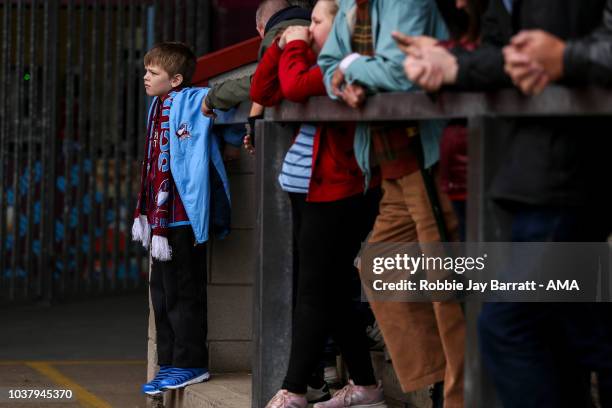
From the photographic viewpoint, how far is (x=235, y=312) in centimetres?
610

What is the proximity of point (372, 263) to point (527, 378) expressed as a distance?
1009mm

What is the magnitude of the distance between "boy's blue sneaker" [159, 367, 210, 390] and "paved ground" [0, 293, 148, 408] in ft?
1.82

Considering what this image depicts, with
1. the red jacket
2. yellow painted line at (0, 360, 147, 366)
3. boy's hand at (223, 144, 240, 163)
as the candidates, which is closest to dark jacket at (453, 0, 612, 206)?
the red jacket

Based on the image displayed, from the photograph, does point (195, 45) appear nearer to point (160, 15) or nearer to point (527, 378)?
point (160, 15)

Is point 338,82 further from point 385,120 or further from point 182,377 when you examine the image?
point 182,377

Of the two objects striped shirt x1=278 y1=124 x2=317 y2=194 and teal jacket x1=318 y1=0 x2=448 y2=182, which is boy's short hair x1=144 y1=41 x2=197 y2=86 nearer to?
striped shirt x1=278 y1=124 x2=317 y2=194

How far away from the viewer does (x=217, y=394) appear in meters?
5.54

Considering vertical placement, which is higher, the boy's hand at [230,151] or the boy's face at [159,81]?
the boy's face at [159,81]

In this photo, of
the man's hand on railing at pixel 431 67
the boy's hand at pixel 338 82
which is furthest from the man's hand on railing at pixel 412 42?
the boy's hand at pixel 338 82

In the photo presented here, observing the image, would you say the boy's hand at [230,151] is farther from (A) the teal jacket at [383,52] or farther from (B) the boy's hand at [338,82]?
(B) the boy's hand at [338,82]

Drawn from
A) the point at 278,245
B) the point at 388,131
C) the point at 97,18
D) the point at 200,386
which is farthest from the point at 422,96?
the point at 97,18

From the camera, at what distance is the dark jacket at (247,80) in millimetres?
4793

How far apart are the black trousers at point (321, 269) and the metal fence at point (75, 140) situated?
6.76 meters

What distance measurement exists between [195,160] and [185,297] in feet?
2.01
